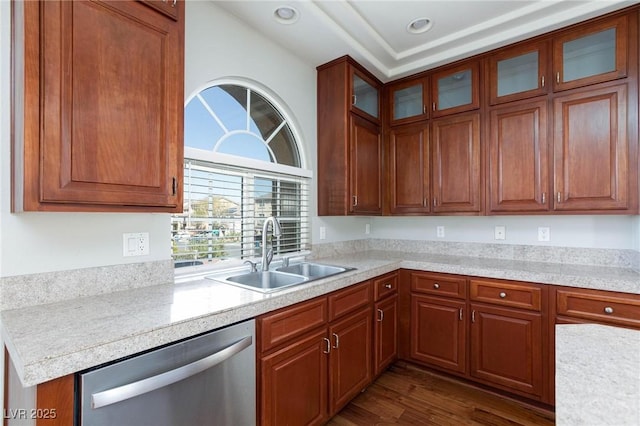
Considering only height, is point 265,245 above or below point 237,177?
below

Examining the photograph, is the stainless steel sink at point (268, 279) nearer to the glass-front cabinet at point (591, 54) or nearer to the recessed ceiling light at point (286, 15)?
the recessed ceiling light at point (286, 15)

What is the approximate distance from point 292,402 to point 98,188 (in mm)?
1352

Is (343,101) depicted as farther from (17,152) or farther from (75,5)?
(17,152)

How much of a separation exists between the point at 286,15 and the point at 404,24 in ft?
2.89

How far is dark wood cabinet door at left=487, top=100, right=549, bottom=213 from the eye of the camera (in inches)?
88.6

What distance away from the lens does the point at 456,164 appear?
8.61 feet

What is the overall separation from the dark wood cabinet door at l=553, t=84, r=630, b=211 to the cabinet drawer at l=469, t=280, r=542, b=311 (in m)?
0.64

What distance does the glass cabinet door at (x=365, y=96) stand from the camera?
262cm

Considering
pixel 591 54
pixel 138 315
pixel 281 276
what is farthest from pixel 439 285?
pixel 138 315

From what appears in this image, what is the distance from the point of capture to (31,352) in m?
0.86

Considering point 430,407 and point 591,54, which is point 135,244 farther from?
point 591,54

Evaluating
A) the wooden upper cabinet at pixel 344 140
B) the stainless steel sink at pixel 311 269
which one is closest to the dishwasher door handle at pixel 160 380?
the stainless steel sink at pixel 311 269

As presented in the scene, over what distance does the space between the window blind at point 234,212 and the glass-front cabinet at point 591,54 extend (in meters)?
2.04

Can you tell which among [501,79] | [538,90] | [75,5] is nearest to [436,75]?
[501,79]
